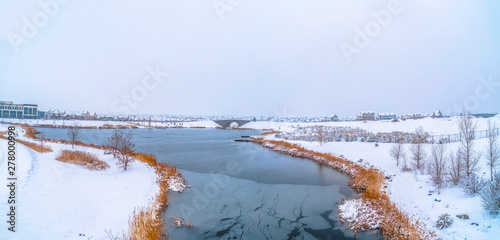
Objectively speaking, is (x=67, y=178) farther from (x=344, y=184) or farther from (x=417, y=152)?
(x=417, y=152)

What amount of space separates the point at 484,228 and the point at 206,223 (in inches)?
431

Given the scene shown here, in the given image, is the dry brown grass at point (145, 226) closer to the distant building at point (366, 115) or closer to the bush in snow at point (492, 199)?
the bush in snow at point (492, 199)

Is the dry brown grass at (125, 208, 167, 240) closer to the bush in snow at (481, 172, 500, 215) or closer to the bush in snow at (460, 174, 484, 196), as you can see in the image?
the bush in snow at (481, 172, 500, 215)

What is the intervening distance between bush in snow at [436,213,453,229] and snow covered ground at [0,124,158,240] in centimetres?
1224

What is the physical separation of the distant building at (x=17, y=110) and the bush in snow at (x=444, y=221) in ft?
497

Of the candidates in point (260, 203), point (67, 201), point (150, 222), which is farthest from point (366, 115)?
point (67, 201)

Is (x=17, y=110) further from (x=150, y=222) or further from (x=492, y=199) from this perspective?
(x=492, y=199)

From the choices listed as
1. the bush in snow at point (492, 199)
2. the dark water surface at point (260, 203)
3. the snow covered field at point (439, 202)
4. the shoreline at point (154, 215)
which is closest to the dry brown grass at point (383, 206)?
the snow covered field at point (439, 202)

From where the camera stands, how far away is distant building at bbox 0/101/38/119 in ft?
359

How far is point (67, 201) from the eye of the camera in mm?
9906

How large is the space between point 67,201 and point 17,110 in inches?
5847

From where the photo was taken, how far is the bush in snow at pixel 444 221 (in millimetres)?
9773

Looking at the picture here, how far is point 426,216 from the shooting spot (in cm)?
1110

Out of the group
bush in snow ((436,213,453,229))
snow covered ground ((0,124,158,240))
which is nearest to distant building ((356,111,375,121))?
bush in snow ((436,213,453,229))
